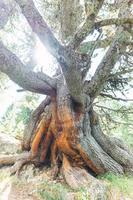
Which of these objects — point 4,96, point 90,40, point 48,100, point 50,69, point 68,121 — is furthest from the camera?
point 4,96

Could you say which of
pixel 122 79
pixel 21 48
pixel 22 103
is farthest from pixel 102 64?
pixel 22 103

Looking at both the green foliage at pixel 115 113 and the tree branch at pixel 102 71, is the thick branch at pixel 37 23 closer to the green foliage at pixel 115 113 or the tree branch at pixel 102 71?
the tree branch at pixel 102 71

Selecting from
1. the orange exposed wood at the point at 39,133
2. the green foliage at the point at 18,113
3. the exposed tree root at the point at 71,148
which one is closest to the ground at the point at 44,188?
the exposed tree root at the point at 71,148

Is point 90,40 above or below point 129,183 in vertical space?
above

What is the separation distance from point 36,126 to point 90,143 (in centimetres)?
142

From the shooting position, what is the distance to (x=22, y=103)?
8781 mm

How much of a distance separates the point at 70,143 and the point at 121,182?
1304mm

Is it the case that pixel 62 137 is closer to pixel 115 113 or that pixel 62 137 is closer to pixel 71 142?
pixel 71 142

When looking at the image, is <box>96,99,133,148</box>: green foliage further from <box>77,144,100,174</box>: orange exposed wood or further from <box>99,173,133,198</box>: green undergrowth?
<box>77,144,100,174</box>: orange exposed wood

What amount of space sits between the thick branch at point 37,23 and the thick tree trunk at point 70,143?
73.0 inches

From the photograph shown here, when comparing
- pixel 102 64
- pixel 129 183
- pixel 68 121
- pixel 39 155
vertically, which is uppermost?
pixel 102 64

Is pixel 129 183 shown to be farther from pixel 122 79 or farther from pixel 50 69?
pixel 50 69

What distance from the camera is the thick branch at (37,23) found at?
168 inches

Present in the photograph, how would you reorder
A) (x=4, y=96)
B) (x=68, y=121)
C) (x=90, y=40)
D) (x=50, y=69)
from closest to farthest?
(x=68, y=121), (x=90, y=40), (x=50, y=69), (x=4, y=96)
